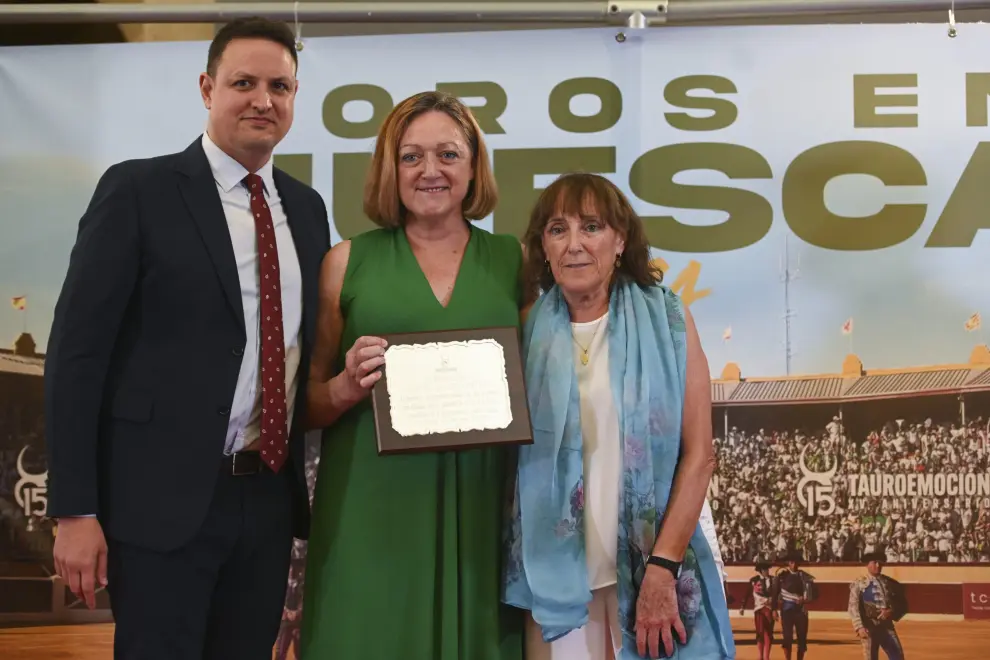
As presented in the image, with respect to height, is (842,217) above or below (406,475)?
above

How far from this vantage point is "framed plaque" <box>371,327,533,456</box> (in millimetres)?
1830

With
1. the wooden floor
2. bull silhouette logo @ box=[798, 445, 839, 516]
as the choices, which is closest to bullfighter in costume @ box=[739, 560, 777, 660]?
the wooden floor

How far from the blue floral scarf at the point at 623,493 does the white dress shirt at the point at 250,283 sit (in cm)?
57

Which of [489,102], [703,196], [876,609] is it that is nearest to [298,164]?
[489,102]

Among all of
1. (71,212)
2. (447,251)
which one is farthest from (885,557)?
(71,212)

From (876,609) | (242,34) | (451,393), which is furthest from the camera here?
(876,609)

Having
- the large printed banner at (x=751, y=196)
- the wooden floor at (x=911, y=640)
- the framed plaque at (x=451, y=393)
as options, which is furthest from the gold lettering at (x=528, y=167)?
the wooden floor at (x=911, y=640)

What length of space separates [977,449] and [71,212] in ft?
10.3

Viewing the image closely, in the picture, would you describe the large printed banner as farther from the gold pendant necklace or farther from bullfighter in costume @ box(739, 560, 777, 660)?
the gold pendant necklace

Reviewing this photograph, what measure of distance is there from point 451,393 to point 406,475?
1.02 feet

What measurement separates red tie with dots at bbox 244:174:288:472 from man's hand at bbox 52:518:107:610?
1.19 ft

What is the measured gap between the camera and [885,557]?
9.93 feet

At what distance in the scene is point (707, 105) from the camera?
3.13 m

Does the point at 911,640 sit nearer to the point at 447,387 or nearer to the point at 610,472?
the point at 610,472
